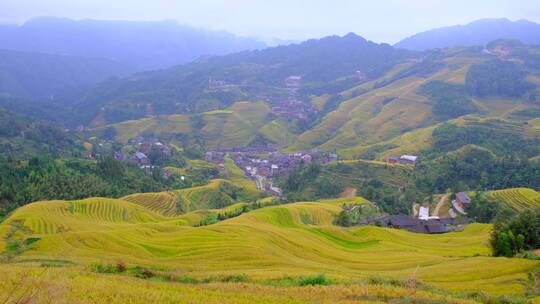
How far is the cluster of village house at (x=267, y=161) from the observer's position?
100312mm

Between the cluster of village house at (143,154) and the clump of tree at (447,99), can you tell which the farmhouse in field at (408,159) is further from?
the cluster of village house at (143,154)

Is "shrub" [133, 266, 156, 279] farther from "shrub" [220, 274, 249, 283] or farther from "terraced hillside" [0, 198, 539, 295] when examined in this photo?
"shrub" [220, 274, 249, 283]

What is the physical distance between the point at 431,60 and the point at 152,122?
4502 inches

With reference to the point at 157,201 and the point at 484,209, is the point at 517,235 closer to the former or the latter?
the point at 484,209

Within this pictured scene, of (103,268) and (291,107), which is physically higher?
(103,268)

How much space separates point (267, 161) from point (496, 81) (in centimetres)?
7948

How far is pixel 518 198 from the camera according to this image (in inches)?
2354

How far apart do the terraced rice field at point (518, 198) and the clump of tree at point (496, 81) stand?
268 ft

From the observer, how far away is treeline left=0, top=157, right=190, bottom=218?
6022 centimetres

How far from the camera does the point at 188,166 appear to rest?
106938 mm

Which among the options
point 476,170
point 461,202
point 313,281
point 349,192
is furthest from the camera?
point 349,192

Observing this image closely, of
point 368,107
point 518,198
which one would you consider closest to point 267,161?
point 368,107

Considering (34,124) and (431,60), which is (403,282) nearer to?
(34,124)

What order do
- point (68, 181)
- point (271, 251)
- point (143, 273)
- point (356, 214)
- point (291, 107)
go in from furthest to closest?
point (291, 107), point (68, 181), point (356, 214), point (271, 251), point (143, 273)
